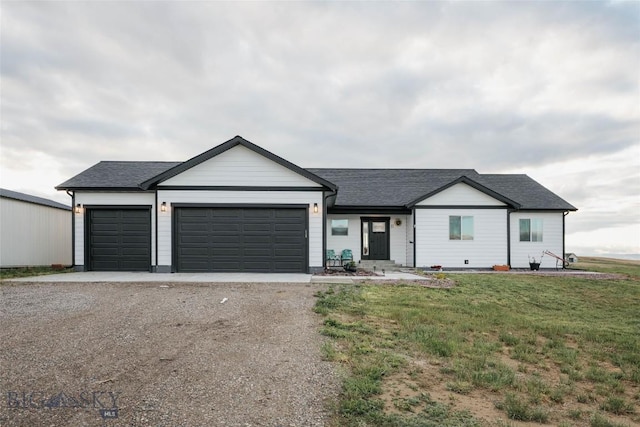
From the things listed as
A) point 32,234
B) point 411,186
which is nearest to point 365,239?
point 411,186

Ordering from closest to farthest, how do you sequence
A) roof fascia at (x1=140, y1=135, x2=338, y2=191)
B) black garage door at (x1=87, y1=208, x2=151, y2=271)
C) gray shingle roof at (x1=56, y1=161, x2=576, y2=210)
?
1. roof fascia at (x1=140, y1=135, x2=338, y2=191)
2. black garage door at (x1=87, y1=208, x2=151, y2=271)
3. gray shingle roof at (x1=56, y1=161, x2=576, y2=210)

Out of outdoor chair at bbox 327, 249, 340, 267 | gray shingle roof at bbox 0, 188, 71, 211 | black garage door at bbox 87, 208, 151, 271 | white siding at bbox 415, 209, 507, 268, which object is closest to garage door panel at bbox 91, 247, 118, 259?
black garage door at bbox 87, 208, 151, 271

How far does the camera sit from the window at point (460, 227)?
16250 mm

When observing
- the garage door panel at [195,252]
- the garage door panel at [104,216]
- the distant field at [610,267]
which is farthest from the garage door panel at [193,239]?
the distant field at [610,267]

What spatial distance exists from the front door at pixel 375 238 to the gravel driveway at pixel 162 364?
31.9 feet

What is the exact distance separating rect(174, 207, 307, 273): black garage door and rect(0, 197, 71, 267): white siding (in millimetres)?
8560

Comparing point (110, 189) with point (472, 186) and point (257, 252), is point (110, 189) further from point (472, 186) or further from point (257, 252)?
point (472, 186)

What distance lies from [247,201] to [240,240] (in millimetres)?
1509

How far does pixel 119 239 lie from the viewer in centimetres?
1417

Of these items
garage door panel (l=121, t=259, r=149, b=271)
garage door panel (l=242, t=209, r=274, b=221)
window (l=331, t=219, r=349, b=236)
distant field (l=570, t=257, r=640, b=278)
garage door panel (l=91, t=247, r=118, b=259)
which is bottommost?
distant field (l=570, t=257, r=640, b=278)

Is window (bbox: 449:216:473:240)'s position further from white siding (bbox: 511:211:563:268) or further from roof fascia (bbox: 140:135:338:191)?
roof fascia (bbox: 140:135:338:191)

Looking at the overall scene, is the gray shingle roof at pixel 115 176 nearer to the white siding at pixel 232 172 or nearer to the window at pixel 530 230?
the white siding at pixel 232 172

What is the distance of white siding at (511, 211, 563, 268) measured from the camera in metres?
16.7

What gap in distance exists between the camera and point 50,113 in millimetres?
17656
